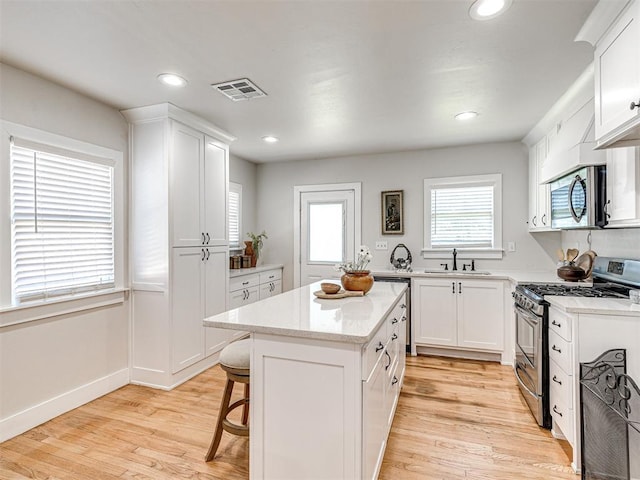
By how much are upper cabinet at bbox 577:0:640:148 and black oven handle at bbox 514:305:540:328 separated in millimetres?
1209

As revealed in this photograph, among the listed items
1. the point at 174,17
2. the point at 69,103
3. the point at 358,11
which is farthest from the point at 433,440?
the point at 69,103

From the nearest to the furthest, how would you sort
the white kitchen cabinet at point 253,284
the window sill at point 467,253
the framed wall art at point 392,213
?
the white kitchen cabinet at point 253,284 < the window sill at point 467,253 < the framed wall art at point 392,213

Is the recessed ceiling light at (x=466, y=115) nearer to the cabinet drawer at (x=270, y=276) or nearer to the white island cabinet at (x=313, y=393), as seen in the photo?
the white island cabinet at (x=313, y=393)

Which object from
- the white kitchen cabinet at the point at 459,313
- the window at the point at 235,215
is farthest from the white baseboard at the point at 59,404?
the white kitchen cabinet at the point at 459,313

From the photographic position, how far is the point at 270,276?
482cm

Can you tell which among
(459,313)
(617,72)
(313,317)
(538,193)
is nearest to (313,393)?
(313,317)

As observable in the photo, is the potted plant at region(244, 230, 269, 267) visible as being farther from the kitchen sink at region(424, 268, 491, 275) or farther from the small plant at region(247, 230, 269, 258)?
the kitchen sink at region(424, 268, 491, 275)

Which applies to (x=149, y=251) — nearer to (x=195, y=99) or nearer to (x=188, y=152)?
(x=188, y=152)

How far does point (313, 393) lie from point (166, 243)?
204 cm

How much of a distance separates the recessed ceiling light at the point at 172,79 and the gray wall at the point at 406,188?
2.66m

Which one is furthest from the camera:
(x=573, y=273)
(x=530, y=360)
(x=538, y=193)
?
(x=538, y=193)

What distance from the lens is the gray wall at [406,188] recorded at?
4.07 metres

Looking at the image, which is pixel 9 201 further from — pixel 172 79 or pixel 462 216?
pixel 462 216

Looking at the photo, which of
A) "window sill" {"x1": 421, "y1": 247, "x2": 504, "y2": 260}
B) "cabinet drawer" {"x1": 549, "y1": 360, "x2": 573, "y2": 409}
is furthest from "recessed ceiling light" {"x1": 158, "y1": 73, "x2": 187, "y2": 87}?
"window sill" {"x1": 421, "y1": 247, "x2": 504, "y2": 260}
